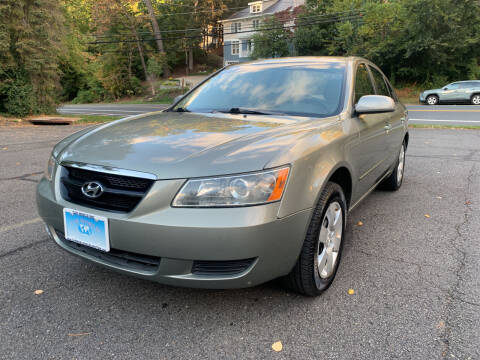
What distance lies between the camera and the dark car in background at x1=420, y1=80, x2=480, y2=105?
20.1 metres

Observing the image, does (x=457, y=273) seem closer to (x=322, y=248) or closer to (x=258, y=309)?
(x=322, y=248)

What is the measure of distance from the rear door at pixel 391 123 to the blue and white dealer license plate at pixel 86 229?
2.92 meters

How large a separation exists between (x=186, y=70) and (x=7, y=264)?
48235 mm

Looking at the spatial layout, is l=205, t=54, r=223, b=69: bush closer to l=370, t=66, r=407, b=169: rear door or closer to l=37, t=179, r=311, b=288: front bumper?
l=370, t=66, r=407, b=169: rear door

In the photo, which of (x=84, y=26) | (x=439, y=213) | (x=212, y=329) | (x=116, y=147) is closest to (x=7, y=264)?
(x=116, y=147)

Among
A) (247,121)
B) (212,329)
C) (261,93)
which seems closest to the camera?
(212,329)

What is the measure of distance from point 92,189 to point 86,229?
0.76 ft

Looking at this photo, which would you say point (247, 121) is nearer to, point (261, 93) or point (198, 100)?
point (261, 93)

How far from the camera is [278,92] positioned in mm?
3092

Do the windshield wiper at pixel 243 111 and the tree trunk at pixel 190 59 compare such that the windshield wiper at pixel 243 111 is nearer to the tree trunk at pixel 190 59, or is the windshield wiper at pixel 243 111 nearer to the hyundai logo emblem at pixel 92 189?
the hyundai logo emblem at pixel 92 189

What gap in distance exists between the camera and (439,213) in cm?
402

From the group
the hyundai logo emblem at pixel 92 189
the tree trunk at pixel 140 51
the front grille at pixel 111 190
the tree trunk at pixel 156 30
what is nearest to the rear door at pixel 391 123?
the front grille at pixel 111 190

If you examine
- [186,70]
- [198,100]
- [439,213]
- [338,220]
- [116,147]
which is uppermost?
[186,70]

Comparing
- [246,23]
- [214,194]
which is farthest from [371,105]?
[246,23]
